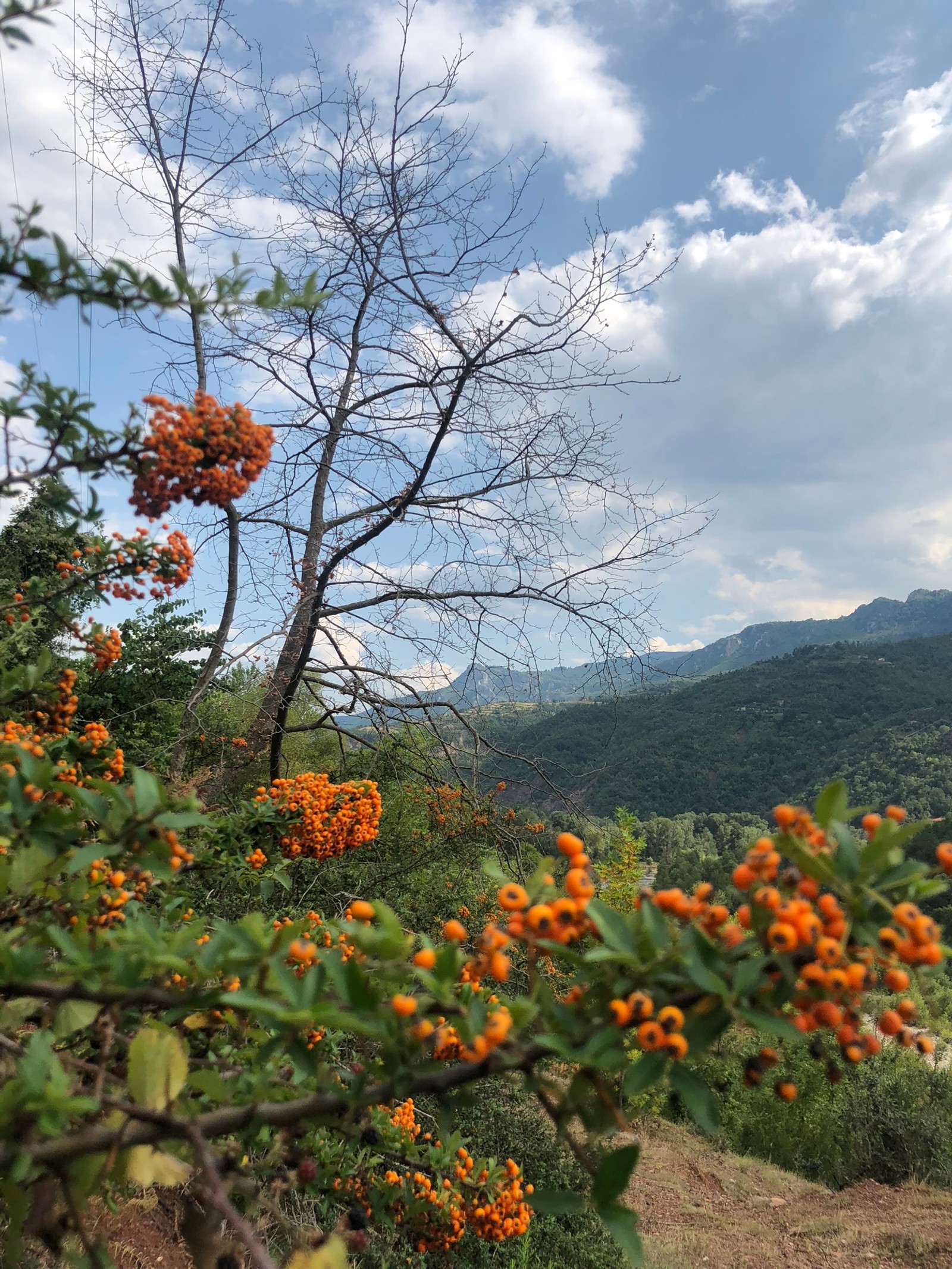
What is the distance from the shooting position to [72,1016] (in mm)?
1110

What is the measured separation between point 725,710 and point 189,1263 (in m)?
69.1

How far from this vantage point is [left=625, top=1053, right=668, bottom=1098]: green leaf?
2.84 feet

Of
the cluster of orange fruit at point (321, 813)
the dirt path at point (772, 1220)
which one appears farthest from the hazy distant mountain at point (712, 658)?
the dirt path at point (772, 1220)

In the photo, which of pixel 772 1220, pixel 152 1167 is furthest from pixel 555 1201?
pixel 772 1220

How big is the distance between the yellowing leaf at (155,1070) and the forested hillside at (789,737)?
38.1 meters

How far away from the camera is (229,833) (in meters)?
3.13

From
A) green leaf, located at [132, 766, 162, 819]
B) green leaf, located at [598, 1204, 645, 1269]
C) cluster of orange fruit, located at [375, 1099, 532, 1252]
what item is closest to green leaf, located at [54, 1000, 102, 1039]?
green leaf, located at [132, 766, 162, 819]

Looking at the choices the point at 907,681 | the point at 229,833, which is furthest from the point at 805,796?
the point at 229,833

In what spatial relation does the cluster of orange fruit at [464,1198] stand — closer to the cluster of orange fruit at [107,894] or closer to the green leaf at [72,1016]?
the cluster of orange fruit at [107,894]

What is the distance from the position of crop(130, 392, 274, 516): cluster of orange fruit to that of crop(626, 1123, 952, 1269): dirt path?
9106 millimetres

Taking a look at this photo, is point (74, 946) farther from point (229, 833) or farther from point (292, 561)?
point (292, 561)

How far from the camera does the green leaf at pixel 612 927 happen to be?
3.01ft

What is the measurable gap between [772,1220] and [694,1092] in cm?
1376

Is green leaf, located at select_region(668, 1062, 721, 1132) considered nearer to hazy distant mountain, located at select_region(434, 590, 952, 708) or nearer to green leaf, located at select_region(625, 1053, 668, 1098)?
green leaf, located at select_region(625, 1053, 668, 1098)
